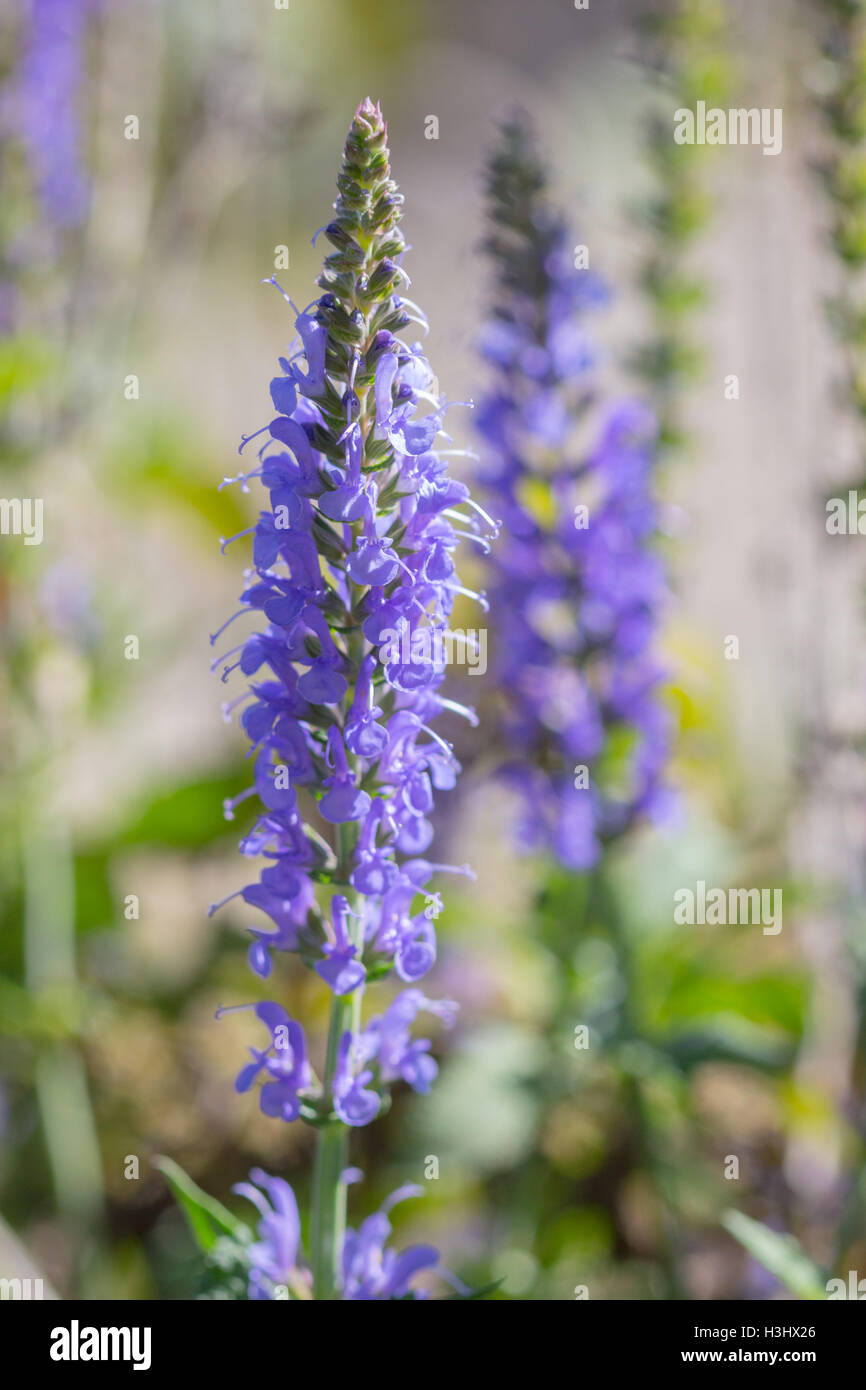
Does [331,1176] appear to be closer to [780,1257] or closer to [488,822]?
[780,1257]

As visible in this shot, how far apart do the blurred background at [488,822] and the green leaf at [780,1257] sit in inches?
Result: 1.2

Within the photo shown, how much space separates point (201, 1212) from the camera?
1915 millimetres

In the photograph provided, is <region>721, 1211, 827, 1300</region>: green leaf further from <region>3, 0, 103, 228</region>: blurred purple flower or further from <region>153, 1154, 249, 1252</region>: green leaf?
<region>3, 0, 103, 228</region>: blurred purple flower

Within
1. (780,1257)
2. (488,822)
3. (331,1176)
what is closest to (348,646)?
(331,1176)

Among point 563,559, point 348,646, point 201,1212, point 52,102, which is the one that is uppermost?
point 52,102

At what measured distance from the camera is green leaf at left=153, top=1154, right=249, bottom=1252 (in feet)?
5.91

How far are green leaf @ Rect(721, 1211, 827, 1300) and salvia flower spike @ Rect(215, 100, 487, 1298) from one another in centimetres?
67

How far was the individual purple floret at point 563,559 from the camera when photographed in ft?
9.57

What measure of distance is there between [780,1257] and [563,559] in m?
1.55

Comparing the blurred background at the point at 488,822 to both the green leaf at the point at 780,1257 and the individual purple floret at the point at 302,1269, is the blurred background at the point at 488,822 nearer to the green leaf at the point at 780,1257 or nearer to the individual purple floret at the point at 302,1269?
the green leaf at the point at 780,1257

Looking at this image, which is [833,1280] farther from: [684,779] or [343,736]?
[684,779]

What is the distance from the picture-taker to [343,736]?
1.70m

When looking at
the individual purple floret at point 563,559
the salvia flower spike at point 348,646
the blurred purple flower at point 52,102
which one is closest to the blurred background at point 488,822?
the blurred purple flower at point 52,102

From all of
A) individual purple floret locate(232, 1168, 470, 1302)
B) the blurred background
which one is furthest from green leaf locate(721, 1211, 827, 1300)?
individual purple floret locate(232, 1168, 470, 1302)
